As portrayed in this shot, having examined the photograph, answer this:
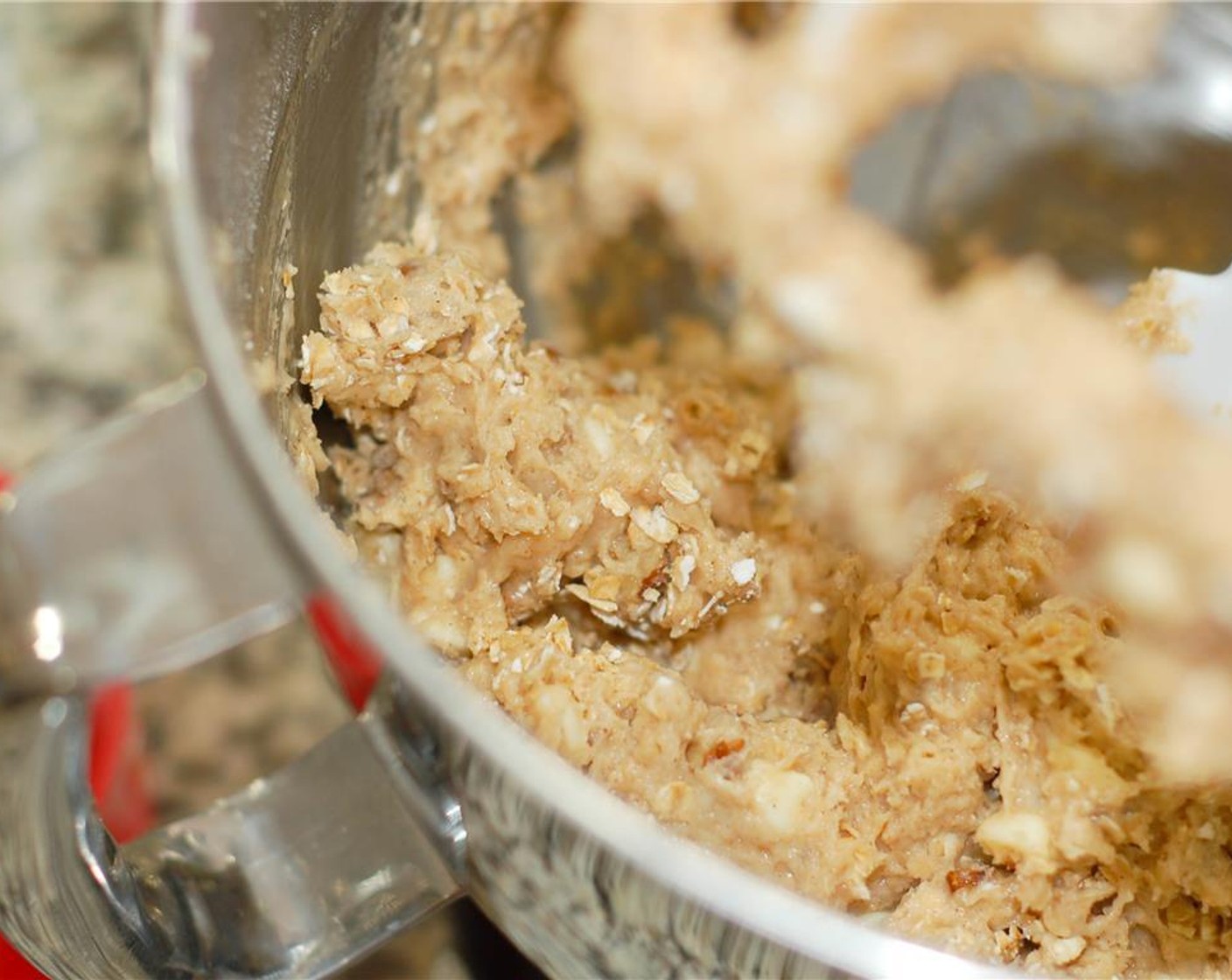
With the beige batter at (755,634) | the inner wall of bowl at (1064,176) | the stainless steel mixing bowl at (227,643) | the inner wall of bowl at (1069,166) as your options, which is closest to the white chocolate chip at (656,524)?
Answer: the beige batter at (755,634)

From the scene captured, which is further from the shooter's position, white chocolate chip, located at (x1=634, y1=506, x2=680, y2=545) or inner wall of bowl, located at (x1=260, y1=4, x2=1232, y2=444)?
inner wall of bowl, located at (x1=260, y1=4, x2=1232, y2=444)

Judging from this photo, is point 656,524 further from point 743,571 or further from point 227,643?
point 227,643

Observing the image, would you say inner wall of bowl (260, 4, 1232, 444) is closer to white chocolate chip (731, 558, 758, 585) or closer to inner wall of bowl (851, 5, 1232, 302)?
inner wall of bowl (851, 5, 1232, 302)

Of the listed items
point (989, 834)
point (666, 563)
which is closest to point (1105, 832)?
point (989, 834)

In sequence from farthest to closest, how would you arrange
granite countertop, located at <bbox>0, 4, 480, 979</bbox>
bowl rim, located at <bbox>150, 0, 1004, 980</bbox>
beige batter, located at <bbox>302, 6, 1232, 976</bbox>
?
1. granite countertop, located at <bbox>0, 4, 480, 979</bbox>
2. beige batter, located at <bbox>302, 6, 1232, 976</bbox>
3. bowl rim, located at <bbox>150, 0, 1004, 980</bbox>

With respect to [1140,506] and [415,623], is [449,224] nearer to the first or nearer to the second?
[415,623]

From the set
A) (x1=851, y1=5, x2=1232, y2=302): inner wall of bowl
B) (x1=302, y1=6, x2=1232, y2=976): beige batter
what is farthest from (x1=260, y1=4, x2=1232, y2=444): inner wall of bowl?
(x1=302, y1=6, x2=1232, y2=976): beige batter
